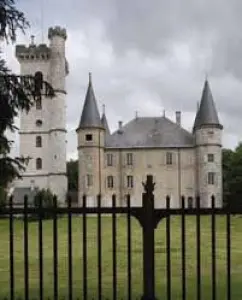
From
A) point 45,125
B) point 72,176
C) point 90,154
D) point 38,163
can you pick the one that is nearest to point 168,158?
point 90,154

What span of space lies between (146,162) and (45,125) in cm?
1358

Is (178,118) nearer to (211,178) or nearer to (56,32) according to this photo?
(211,178)

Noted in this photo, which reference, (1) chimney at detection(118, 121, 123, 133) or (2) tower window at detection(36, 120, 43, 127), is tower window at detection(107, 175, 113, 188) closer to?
(1) chimney at detection(118, 121, 123, 133)

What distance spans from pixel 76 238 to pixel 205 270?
46.4ft

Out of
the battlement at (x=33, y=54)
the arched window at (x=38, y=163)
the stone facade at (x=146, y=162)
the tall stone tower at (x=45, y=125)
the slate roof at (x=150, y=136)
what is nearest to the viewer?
the stone facade at (x=146, y=162)

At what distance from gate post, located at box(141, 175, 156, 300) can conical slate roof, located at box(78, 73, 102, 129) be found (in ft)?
211

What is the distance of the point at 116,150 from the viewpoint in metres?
71.6

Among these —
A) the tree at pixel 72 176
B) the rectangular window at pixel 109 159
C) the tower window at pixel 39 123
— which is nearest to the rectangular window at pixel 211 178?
the rectangular window at pixel 109 159

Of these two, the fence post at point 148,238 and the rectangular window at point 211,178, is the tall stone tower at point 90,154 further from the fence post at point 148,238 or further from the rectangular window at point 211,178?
the fence post at point 148,238

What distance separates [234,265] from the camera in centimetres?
1959

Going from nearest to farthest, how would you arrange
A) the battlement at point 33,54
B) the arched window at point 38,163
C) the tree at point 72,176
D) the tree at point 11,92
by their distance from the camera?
the tree at point 11,92 < the arched window at point 38,163 < the battlement at point 33,54 < the tree at point 72,176

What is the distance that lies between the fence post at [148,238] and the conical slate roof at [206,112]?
64.6 metres

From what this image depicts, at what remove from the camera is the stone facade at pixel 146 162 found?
229 feet

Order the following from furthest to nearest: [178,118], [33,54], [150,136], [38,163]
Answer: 1. [178,118]
2. [33,54]
3. [38,163]
4. [150,136]
